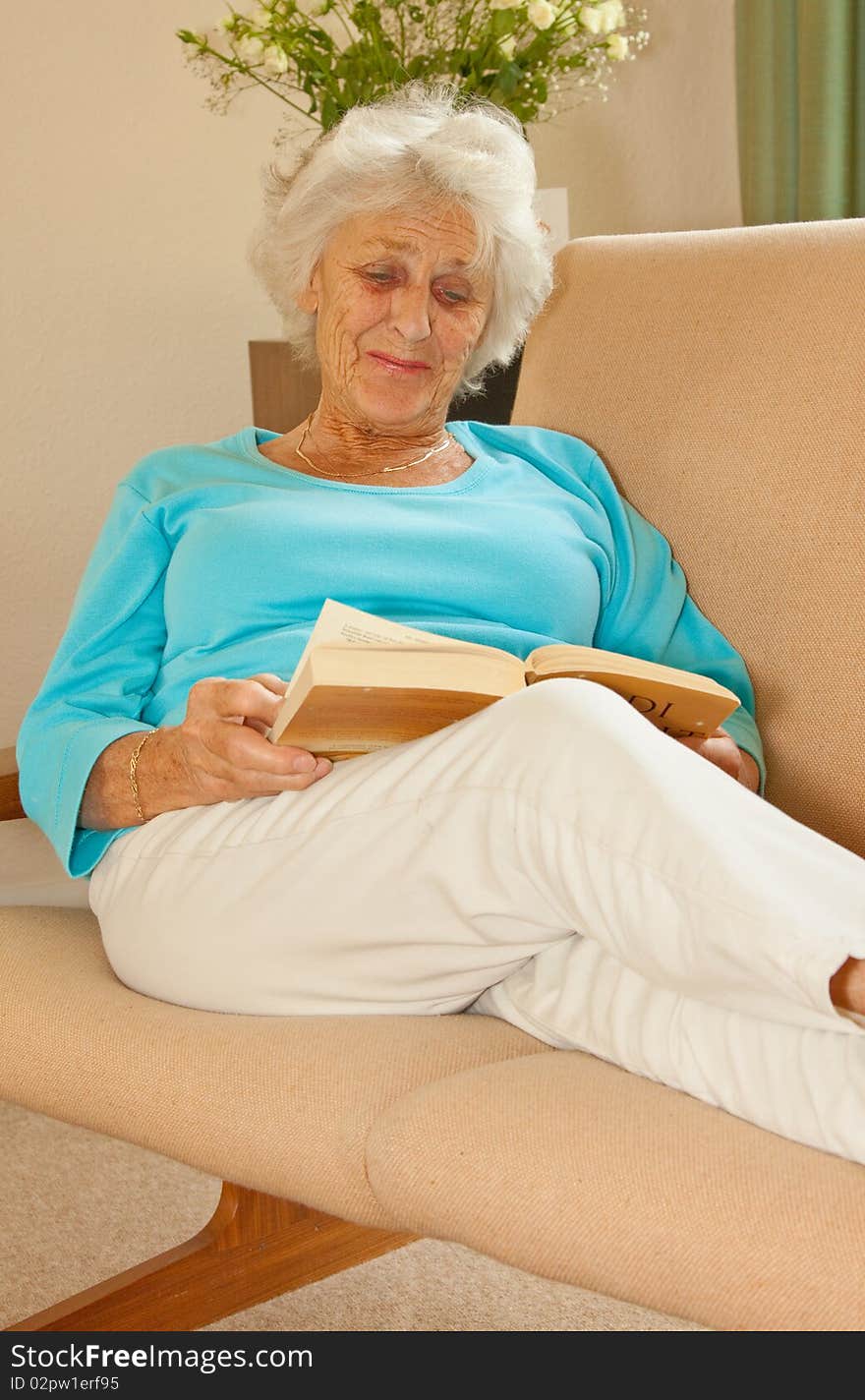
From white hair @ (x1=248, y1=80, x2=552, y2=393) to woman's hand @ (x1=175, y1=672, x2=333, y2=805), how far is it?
630mm

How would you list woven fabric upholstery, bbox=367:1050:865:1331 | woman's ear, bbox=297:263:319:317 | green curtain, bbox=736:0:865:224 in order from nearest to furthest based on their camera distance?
woven fabric upholstery, bbox=367:1050:865:1331, woman's ear, bbox=297:263:319:317, green curtain, bbox=736:0:865:224

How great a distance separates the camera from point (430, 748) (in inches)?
42.9

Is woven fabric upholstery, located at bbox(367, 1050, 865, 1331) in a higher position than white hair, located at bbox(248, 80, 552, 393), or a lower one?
lower

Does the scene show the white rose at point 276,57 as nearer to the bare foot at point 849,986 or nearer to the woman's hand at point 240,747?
the woman's hand at point 240,747

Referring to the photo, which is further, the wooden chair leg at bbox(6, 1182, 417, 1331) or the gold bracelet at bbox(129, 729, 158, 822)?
the gold bracelet at bbox(129, 729, 158, 822)

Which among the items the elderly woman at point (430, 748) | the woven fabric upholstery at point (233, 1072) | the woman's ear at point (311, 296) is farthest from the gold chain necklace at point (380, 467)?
the woven fabric upholstery at point (233, 1072)

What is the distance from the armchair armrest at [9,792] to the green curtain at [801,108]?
1.56 meters

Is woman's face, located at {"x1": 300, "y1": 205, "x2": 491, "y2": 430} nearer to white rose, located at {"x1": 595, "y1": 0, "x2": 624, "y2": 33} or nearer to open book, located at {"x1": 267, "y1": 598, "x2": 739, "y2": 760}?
open book, located at {"x1": 267, "y1": 598, "x2": 739, "y2": 760}

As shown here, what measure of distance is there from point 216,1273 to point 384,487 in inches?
31.3

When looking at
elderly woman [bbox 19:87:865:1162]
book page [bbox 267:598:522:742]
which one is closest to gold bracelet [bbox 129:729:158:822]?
elderly woman [bbox 19:87:865:1162]

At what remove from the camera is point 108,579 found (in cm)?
146

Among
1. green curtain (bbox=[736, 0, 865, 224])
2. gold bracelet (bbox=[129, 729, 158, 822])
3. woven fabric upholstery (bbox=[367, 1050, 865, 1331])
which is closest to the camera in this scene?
woven fabric upholstery (bbox=[367, 1050, 865, 1331])

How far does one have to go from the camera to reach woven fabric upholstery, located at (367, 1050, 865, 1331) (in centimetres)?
83

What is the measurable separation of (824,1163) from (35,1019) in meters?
0.60
